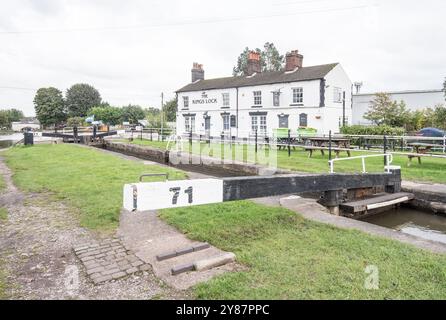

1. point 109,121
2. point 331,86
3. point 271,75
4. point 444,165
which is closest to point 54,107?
point 109,121

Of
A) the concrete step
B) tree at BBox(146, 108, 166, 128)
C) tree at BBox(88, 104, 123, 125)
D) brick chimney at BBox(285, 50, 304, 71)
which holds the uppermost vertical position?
brick chimney at BBox(285, 50, 304, 71)

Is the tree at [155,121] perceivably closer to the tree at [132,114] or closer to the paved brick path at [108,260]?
the tree at [132,114]

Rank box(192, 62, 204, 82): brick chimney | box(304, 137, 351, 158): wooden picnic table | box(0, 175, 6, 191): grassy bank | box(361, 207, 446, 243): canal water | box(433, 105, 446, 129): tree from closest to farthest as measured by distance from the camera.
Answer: box(361, 207, 446, 243): canal water < box(0, 175, 6, 191): grassy bank < box(304, 137, 351, 158): wooden picnic table < box(433, 105, 446, 129): tree < box(192, 62, 204, 82): brick chimney

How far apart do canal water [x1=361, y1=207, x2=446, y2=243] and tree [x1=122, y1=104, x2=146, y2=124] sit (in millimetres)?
65426

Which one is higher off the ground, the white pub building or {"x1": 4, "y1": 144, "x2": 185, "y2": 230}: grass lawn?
the white pub building

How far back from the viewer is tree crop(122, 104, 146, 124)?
69162 millimetres

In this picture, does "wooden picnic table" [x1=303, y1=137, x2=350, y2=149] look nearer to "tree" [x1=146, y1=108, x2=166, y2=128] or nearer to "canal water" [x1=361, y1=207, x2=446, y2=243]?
"canal water" [x1=361, y1=207, x2=446, y2=243]

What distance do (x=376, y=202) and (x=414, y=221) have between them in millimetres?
844

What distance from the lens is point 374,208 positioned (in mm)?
7422

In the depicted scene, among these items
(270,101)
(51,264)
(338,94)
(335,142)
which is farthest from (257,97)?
(51,264)

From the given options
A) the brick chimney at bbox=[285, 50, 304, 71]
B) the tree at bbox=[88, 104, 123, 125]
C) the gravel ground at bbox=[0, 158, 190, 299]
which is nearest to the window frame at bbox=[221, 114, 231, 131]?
the brick chimney at bbox=[285, 50, 304, 71]

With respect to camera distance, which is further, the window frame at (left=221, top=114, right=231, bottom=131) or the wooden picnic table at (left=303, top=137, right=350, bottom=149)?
the window frame at (left=221, top=114, right=231, bottom=131)

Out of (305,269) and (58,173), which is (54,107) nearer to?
(58,173)

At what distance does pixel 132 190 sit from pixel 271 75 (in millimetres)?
28410
